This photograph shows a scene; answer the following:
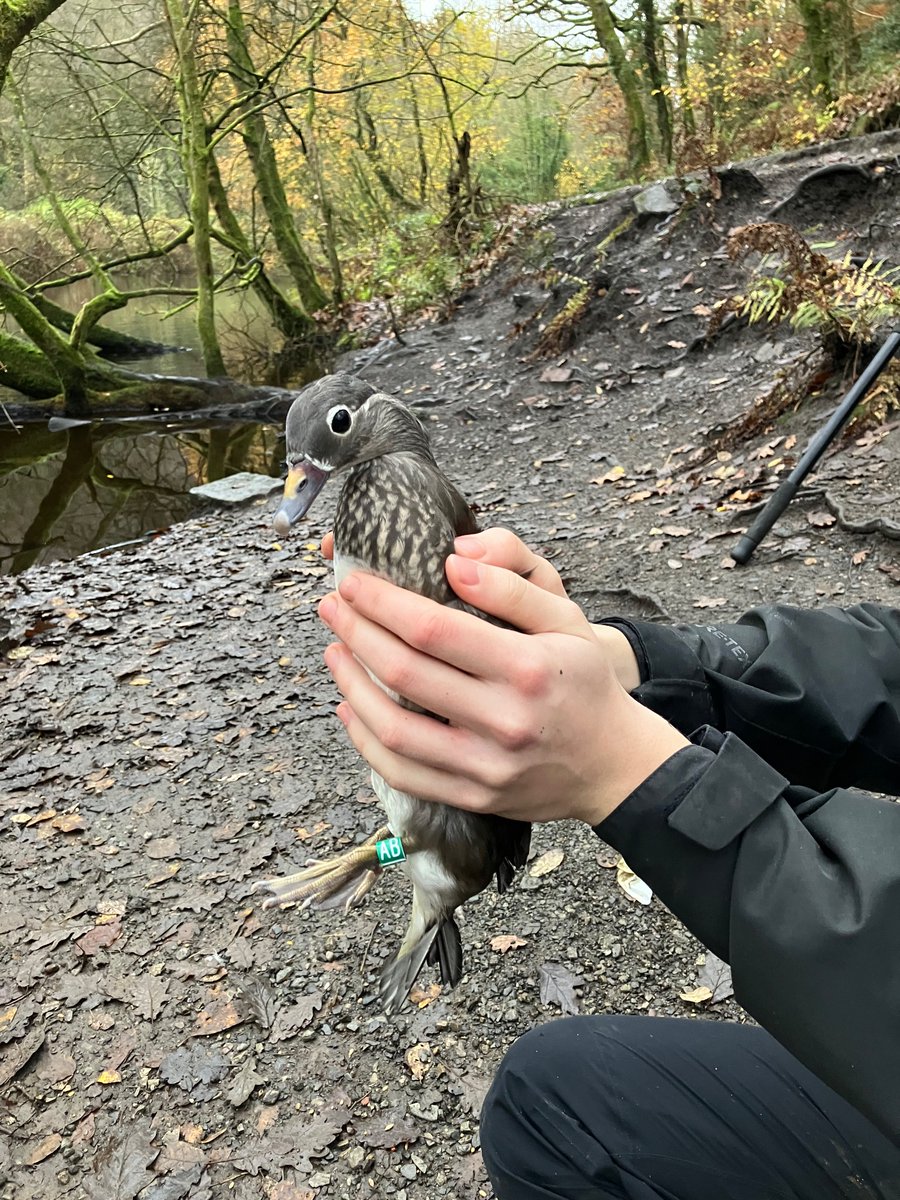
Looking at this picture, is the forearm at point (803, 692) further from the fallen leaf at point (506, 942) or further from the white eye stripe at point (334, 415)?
the fallen leaf at point (506, 942)

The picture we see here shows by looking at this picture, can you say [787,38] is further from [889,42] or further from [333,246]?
[333,246]

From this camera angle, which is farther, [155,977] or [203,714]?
[203,714]

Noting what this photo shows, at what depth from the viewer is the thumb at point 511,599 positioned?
1.21 meters

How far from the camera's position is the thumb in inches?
47.6

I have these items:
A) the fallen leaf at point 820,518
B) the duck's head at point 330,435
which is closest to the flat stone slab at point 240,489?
the fallen leaf at point 820,518

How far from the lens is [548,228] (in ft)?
46.1

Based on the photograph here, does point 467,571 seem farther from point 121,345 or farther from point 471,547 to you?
point 121,345

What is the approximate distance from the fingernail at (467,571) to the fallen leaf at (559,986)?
197 centimetres

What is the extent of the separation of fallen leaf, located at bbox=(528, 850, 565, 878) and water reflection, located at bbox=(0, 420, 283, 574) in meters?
6.35

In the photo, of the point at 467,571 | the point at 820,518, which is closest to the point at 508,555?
the point at 467,571

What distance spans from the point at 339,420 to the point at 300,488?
16 cm

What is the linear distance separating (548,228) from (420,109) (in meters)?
8.74

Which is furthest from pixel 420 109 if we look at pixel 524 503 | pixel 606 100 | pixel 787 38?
pixel 524 503

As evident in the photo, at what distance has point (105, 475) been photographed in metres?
10.4
